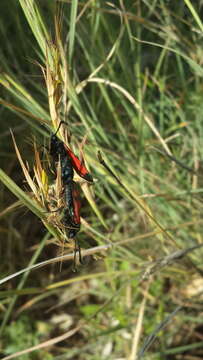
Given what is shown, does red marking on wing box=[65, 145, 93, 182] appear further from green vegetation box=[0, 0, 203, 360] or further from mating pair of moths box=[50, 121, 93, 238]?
green vegetation box=[0, 0, 203, 360]

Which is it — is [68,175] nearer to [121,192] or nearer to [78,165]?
[78,165]

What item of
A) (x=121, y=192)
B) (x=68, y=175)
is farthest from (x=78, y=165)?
(x=121, y=192)

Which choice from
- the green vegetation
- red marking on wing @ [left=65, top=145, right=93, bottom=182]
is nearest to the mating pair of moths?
red marking on wing @ [left=65, top=145, right=93, bottom=182]

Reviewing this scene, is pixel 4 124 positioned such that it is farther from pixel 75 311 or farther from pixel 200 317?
pixel 200 317

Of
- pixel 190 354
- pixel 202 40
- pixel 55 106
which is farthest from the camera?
pixel 190 354

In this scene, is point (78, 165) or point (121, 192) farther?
point (121, 192)

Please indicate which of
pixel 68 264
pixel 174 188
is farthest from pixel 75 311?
pixel 174 188

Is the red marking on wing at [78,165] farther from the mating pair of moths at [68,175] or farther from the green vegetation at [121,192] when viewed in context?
the green vegetation at [121,192]

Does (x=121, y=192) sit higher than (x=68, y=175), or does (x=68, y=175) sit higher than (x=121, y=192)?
(x=68, y=175)
